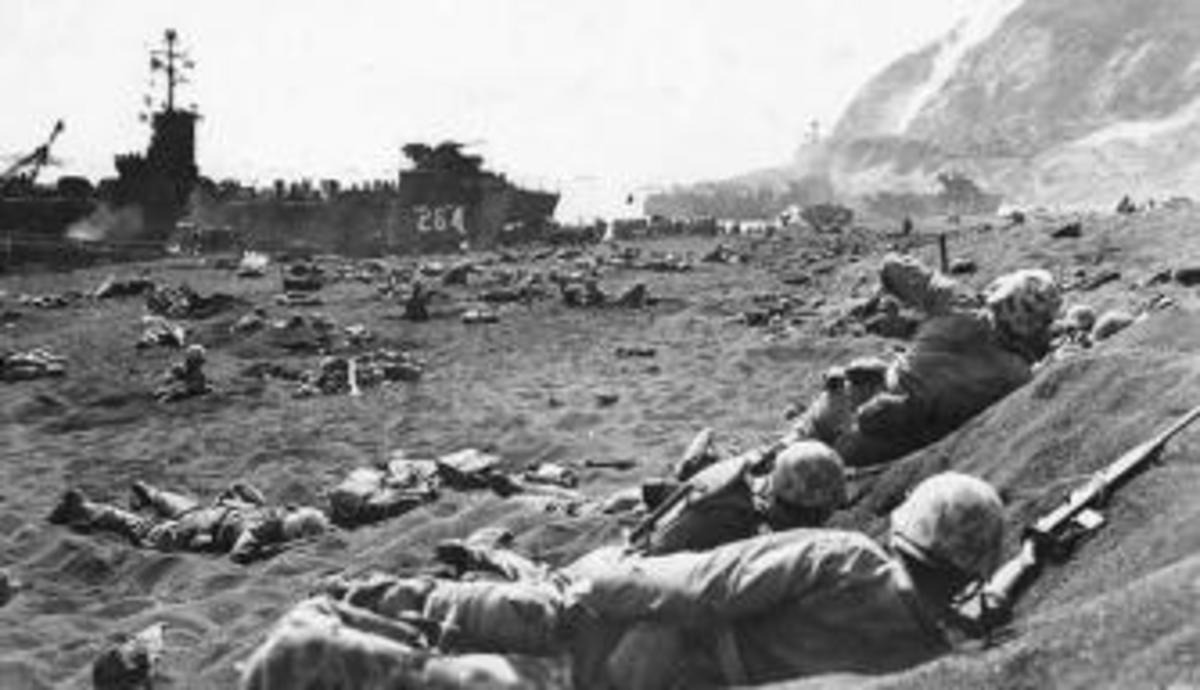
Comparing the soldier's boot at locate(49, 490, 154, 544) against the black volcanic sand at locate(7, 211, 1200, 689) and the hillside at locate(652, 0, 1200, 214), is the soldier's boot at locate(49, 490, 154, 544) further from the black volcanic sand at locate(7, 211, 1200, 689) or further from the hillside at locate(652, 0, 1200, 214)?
the hillside at locate(652, 0, 1200, 214)

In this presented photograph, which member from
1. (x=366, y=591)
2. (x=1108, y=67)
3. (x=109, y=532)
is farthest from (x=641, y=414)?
(x=1108, y=67)

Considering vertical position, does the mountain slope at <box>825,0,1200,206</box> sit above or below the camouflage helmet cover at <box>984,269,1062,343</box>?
above

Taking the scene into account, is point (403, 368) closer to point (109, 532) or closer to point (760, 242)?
point (109, 532)

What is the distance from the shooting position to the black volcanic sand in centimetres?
658

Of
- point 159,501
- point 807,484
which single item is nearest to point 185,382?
point 159,501

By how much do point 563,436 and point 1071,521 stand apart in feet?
29.4

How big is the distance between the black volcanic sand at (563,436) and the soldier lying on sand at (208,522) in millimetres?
269

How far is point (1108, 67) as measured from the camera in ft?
492

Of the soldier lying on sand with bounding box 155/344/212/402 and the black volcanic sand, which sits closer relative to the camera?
the black volcanic sand

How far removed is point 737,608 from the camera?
6082 mm

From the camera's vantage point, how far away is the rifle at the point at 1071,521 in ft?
22.9

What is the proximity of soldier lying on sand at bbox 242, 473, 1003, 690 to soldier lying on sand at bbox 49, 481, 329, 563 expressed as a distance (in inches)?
215

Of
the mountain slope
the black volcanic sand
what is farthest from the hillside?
the black volcanic sand

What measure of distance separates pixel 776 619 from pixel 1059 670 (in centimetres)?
132
